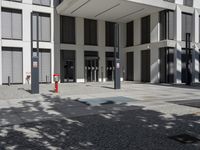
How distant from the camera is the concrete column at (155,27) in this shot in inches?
895

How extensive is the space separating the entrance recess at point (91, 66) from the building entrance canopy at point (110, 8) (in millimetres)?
4279

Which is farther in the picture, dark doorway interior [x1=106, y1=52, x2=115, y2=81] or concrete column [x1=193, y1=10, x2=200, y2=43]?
dark doorway interior [x1=106, y1=52, x2=115, y2=81]

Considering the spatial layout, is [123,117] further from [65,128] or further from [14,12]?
[14,12]

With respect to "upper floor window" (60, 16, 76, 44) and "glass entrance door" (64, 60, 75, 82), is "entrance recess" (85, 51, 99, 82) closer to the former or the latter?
"glass entrance door" (64, 60, 75, 82)

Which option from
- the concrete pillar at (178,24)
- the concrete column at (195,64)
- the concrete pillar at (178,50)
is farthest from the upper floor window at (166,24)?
the concrete column at (195,64)

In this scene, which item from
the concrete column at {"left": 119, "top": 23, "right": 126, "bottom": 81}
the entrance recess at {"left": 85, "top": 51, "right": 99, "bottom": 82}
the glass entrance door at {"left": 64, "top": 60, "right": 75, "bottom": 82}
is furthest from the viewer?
the concrete column at {"left": 119, "top": 23, "right": 126, "bottom": 81}

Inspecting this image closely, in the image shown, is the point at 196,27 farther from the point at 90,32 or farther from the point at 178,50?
the point at 90,32

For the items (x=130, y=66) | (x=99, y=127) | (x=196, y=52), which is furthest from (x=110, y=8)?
(x=99, y=127)

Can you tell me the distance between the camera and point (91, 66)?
84.4 feet

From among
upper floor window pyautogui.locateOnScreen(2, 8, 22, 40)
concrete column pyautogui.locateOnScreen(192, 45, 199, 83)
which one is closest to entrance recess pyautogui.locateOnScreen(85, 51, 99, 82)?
upper floor window pyautogui.locateOnScreen(2, 8, 22, 40)

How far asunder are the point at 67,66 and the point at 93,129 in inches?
736

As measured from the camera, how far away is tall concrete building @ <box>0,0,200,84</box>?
21328mm

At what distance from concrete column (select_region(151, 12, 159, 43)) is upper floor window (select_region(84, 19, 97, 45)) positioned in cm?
657

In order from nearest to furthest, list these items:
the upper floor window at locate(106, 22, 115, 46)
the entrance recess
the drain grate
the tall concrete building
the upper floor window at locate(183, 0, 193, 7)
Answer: the drain grate → the tall concrete building → the upper floor window at locate(183, 0, 193, 7) → the entrance recess → the upper floor window at locate(106, 22, 115, 46)
